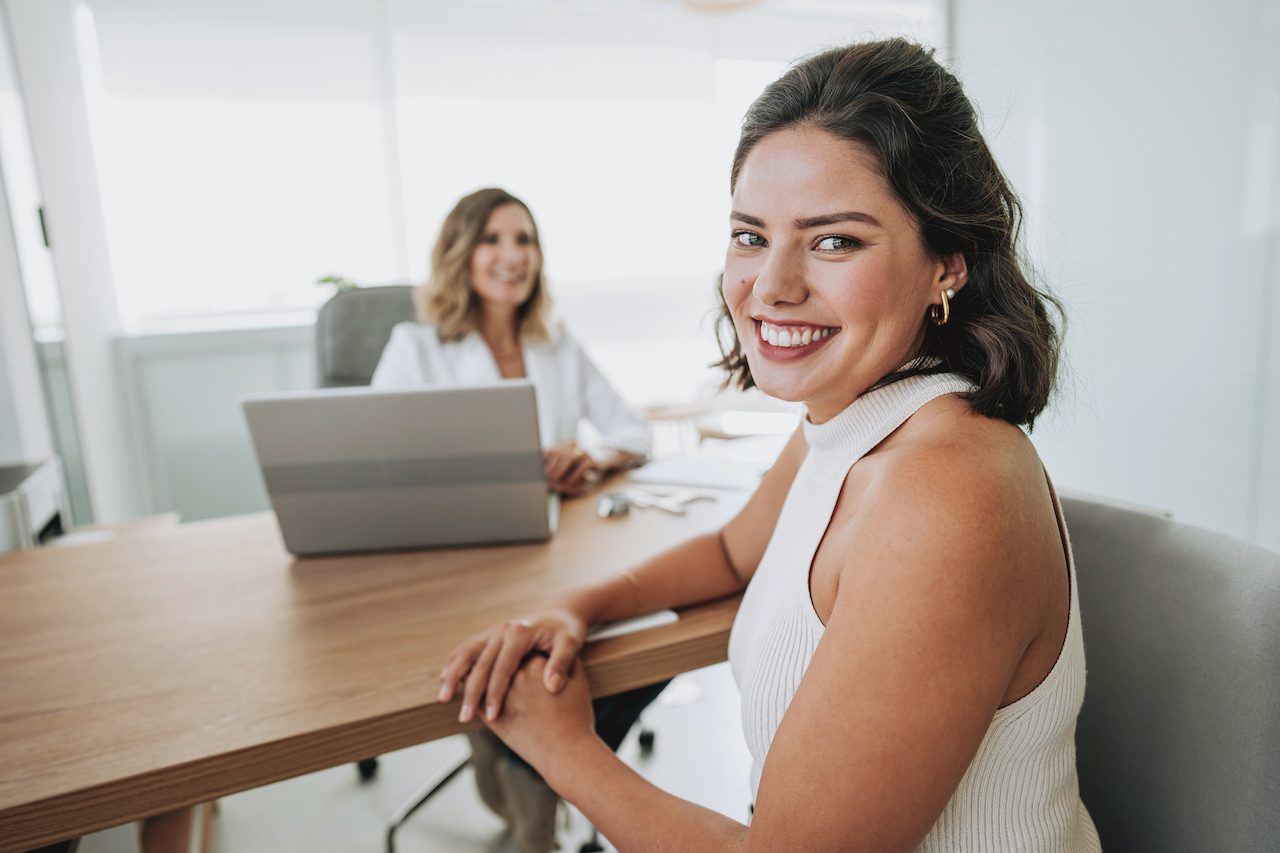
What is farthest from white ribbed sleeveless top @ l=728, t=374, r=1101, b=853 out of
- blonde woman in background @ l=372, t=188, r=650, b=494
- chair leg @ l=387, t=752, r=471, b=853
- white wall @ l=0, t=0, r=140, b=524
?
white wall @ l=0, t=0, r=140, b=524

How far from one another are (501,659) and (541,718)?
74 mm

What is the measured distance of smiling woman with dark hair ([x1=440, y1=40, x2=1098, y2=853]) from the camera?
56 centimetres

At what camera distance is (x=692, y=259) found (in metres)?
4.28

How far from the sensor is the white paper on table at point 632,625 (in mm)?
917

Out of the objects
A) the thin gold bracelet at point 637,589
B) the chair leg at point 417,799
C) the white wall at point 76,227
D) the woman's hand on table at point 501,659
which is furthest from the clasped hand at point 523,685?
the white wall at point 76,227

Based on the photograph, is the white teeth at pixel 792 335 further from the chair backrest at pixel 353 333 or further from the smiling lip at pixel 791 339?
the chair backrest at pixel 353 333

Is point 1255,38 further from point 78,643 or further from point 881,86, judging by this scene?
point 78,643

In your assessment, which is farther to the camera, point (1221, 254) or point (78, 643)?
point (1221, 254)

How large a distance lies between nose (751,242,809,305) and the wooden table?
16.8 inches

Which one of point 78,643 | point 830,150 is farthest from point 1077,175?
point 78,643

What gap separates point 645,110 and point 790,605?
375cm

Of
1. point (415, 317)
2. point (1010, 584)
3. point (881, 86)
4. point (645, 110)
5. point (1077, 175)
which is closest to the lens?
point (1010, 584)

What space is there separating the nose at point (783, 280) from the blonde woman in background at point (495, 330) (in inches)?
52.8

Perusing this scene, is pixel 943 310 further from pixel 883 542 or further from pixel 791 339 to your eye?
pixel 883 542
